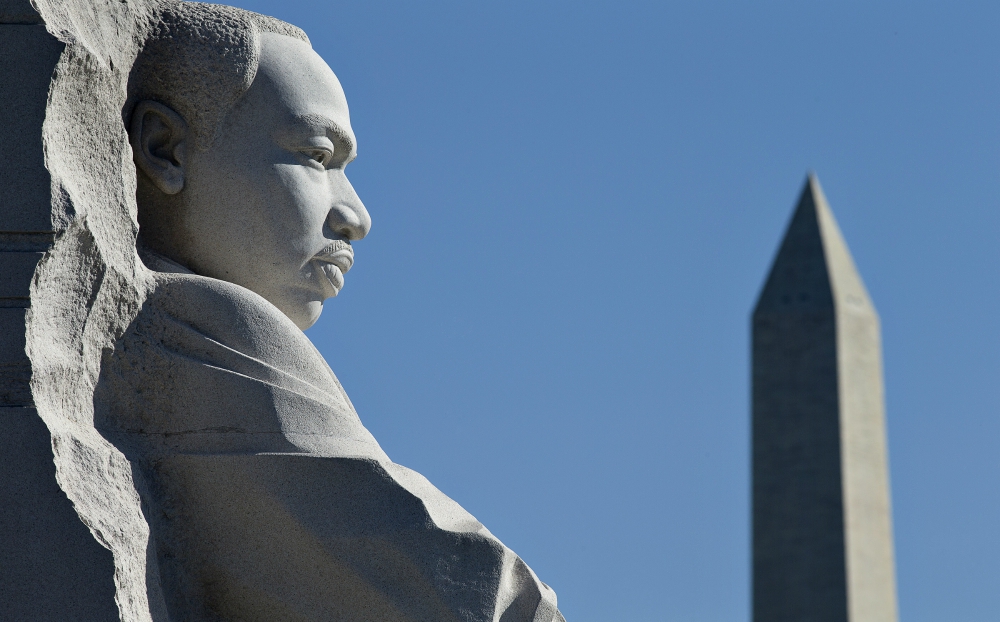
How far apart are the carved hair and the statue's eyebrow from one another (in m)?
0.13

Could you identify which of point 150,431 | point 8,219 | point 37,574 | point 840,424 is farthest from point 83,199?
point 840,424

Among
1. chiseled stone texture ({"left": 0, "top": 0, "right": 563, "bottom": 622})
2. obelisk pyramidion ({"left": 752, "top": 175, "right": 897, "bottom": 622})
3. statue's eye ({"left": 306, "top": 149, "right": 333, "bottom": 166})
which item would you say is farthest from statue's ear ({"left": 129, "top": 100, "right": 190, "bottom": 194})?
obelisk pyramidion ({"left": 752, "top": 175, "right": 897, "bottom": 622})

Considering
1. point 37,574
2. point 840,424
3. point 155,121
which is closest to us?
point 37,574

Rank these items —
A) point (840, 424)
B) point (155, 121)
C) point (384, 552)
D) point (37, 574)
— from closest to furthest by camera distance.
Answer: point (37, 574)
point (384, 552)
point (155, 121)
point (840, 424)

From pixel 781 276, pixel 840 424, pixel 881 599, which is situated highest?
pixel 781 276

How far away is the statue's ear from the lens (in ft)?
12.5

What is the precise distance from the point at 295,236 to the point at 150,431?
0.51 metres

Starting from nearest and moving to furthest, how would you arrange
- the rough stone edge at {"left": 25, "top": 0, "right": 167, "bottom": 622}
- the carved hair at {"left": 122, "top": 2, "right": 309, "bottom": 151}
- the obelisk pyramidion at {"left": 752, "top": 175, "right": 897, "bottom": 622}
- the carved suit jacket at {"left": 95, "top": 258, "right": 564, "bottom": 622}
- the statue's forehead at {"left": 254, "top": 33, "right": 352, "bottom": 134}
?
the rough stone edge at {"left": 25, "top": 0, "right": 167, "bottom": 622}
the carved suit jacket at {"left": 95, "top": 258, "right": 564, "bottom": 622}
the carved hair at {"left": 122, "top": 2, "right": 309, "bottom": 151}
the statue's forehead at {"left": 254, "top": 33, "right": 352, "bottom": 134}
the obelisk pyramidion at {"left": 752, "top": 175, "right": 897, "bottom": 622}

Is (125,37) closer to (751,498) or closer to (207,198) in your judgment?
(207,198)

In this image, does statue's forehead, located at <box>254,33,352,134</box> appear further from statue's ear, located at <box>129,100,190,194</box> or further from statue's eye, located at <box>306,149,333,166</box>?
statue's ear, located at <box>129,100,190,194</box>

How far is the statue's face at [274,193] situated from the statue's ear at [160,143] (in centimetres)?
2

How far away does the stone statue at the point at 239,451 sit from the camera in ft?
11.7

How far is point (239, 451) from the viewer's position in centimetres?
359

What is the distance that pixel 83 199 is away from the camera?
355cm
